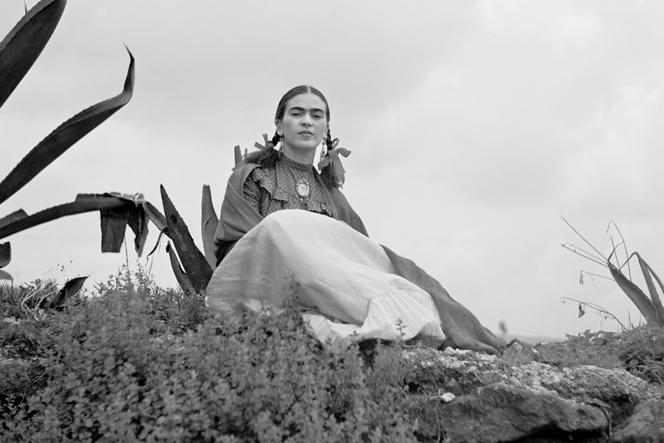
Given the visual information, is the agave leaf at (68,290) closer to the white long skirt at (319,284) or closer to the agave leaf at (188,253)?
the agave leaf at (188,253)

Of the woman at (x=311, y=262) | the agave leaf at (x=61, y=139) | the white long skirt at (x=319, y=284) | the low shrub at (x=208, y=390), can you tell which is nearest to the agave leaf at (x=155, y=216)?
the agave leaf at (x=61, y=139)

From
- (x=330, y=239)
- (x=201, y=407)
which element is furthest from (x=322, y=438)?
(x=330, y=239)

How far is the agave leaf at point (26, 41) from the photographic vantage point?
18.6 feet

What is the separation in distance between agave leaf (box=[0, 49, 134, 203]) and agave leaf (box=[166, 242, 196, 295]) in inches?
39.1

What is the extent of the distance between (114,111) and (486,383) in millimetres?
3003

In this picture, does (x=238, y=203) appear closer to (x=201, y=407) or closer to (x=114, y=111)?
(x=114, y=111)

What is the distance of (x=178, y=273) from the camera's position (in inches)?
249

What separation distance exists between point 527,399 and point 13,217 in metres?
3.64

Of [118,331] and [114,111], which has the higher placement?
[114,111]

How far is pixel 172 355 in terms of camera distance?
4.03m

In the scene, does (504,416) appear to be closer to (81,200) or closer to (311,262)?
(311,262)

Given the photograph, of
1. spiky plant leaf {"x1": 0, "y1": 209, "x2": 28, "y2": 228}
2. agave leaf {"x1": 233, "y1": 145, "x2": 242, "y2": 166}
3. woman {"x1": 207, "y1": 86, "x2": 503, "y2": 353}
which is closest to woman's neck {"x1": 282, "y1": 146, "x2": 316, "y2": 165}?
woman {"x1": 207, "y1": 86, "x2": 503, "y2": 353}

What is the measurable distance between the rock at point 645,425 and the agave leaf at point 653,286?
9.50 ft

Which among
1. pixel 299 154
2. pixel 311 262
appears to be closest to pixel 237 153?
pixel 299 154
